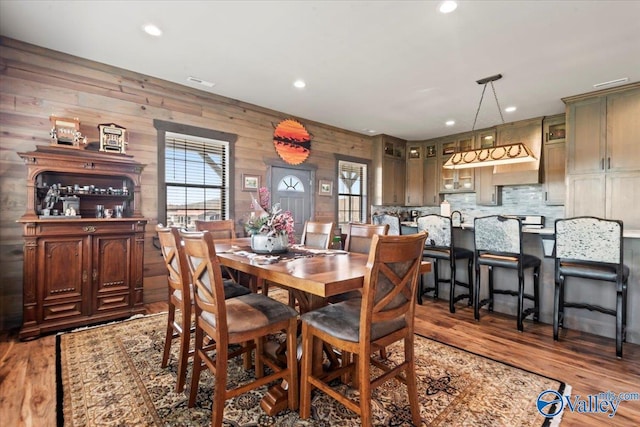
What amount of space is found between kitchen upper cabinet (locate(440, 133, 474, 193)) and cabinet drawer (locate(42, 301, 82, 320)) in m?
6.30

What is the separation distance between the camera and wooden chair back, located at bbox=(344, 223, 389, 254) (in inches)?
109

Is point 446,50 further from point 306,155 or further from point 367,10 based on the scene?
point 306,155

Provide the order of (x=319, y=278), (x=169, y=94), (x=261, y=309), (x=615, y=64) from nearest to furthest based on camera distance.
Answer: (x=319, y=278) → (x=261, y=309) → (x=615, y=64) → (x=169, y=94)

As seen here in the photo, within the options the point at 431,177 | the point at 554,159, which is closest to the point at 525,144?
the point at 554,159

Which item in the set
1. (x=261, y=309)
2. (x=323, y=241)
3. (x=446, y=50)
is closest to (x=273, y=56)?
(x=446, y=50)

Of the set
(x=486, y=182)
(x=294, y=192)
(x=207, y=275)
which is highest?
(x=486, y=182)

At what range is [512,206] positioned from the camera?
19.2 ft

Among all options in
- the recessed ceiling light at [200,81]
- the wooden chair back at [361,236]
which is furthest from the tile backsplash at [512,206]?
the recessed ceiling light at [200,81]

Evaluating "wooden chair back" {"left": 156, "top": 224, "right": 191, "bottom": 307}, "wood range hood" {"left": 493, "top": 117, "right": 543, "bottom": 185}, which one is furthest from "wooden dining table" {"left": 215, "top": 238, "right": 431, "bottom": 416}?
"wood range hood" {"left": 493, "top": 117, "right": 543, "bottom": 185}

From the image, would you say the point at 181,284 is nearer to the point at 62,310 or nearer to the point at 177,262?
the point at 177,262

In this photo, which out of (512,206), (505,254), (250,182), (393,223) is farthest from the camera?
(512,206)

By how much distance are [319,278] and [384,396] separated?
0.99 metres

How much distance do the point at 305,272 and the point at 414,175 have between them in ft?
19.2

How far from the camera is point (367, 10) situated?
8.13 feet
